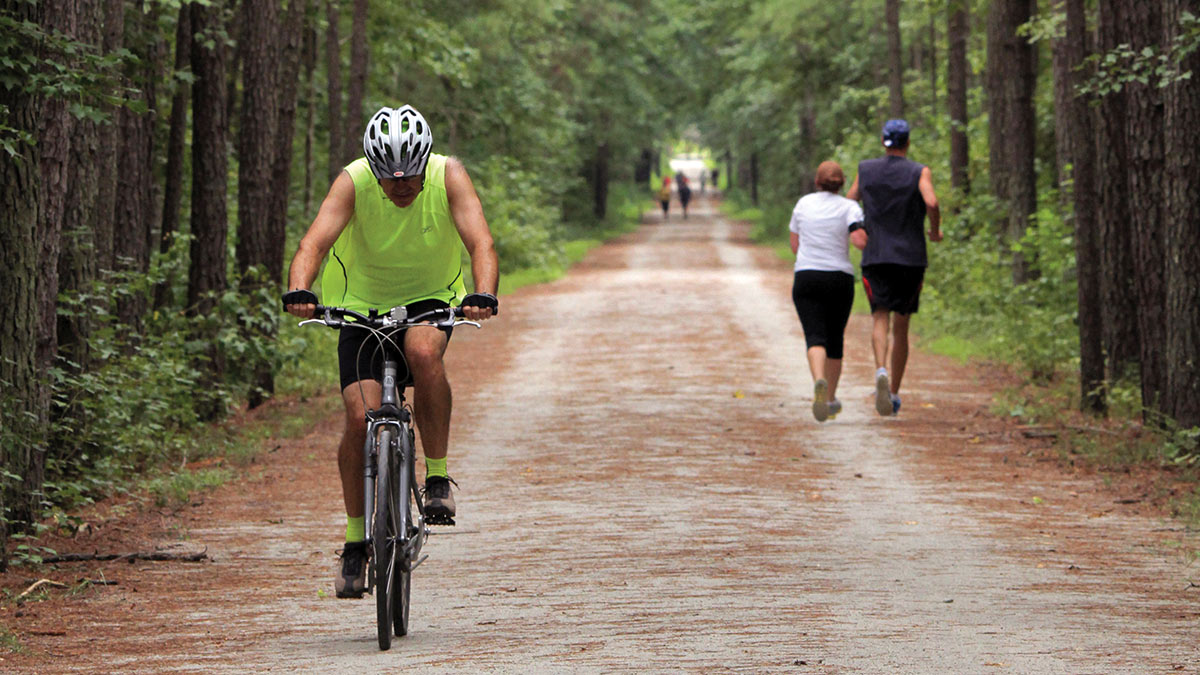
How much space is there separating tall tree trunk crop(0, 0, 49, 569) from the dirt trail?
35.7 inches

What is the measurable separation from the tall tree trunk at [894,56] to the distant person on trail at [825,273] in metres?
18.8

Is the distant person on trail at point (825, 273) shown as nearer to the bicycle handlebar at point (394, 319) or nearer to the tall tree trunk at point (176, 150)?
the tall tree trunk at point (176, 150)

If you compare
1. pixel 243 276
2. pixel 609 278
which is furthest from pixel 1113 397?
pixel 609 278

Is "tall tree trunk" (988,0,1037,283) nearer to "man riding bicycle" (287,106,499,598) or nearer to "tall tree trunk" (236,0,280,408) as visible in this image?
"tall tree trunk" (236,0,280,408)

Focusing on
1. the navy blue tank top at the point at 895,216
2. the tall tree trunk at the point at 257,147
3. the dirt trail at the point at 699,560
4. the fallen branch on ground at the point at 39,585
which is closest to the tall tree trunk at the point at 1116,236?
the dirt trail at the point at 699,560

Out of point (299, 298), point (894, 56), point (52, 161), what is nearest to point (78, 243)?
point (52, 161)

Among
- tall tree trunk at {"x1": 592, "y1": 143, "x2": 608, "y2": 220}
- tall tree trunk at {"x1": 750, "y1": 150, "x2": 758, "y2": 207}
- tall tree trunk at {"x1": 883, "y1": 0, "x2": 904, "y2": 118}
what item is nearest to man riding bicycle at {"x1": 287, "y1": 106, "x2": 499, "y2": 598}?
tall tree trunk at {"x1": 883, "y1": 0, "x2": 904, "y2": 118}

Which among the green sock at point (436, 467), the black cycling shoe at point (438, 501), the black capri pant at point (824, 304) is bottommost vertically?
the black cycling shoe at point (438, 501)

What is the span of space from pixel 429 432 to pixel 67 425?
4.54 meters

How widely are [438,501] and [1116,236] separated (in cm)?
838

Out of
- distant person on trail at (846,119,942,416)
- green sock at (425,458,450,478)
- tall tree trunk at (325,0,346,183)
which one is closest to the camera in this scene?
green sock at (425,458,450,478)

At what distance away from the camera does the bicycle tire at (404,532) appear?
6.57 meters

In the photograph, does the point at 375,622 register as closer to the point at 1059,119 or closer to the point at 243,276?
the point at 243,276

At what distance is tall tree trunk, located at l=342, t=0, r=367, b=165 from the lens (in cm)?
2450
